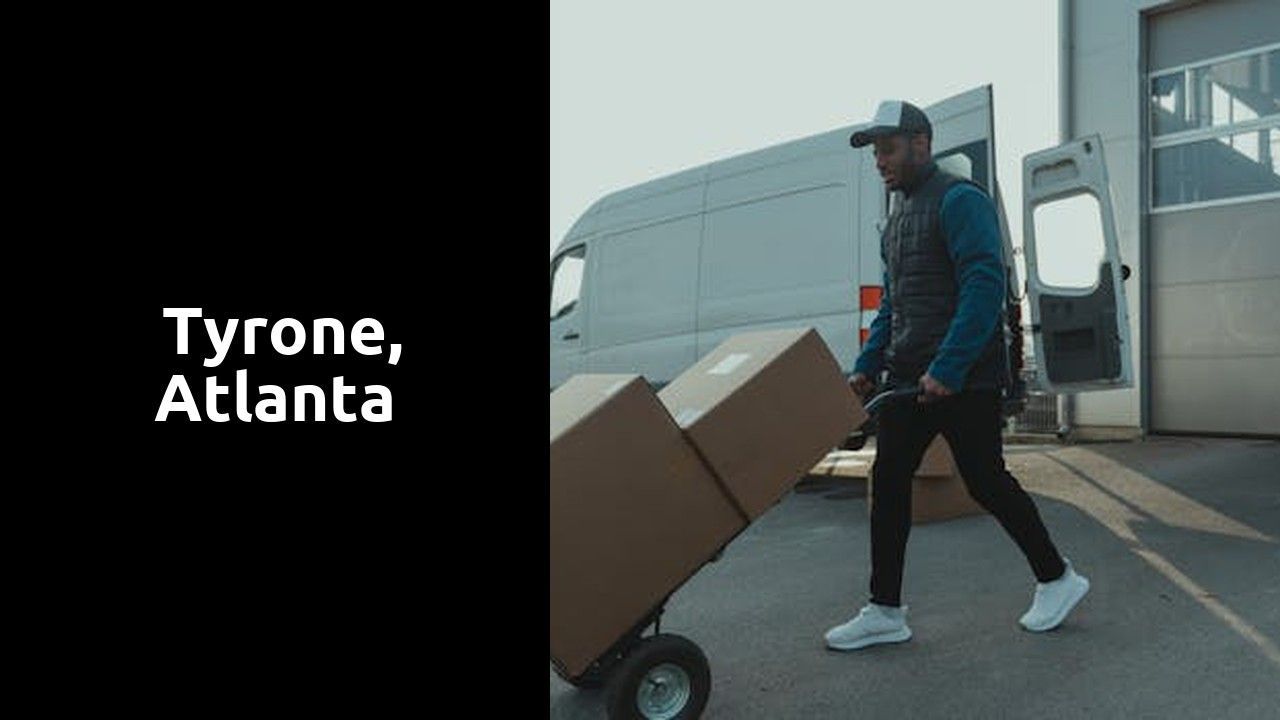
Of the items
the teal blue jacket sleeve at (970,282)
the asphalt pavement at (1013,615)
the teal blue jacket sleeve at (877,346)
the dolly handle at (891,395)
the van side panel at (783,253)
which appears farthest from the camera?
the van side panel at (783,253)

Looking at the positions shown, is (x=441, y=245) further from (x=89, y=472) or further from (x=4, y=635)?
(x=4, y=635)

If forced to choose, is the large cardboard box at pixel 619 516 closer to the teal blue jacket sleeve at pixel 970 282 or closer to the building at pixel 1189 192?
the teal blue jacket sleeve at pixel 970 282

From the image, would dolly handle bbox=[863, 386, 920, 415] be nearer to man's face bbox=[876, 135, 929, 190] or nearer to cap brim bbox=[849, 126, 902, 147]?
man's face bbox=[876, 135, 929, 190]

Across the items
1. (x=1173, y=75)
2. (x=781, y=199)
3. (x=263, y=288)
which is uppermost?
(x=1173, y=75)

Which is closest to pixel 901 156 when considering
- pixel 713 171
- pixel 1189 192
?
pixel 713 171

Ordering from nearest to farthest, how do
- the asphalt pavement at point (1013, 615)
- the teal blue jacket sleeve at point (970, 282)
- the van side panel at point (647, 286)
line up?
the asphalt pavement at point (1013, 615), the teal blue jacket sleeve at point (970, 282), the van side panel at point (647, 286)

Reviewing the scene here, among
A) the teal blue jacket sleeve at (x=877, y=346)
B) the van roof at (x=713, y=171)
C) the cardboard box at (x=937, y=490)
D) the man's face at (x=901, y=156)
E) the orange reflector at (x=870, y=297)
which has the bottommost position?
the cardboard box at (x=937, y=490)

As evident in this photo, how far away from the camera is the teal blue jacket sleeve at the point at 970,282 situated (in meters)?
3.29

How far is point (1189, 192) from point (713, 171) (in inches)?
139

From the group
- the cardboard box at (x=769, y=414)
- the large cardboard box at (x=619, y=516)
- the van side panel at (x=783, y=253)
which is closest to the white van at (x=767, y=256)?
the van side panel at (x=783, y=253)

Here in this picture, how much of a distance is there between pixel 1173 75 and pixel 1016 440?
116 inches

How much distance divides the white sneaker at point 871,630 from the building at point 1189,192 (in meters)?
5.29

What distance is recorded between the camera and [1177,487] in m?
6.04

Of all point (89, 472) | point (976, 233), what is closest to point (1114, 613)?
point (976, 233)
